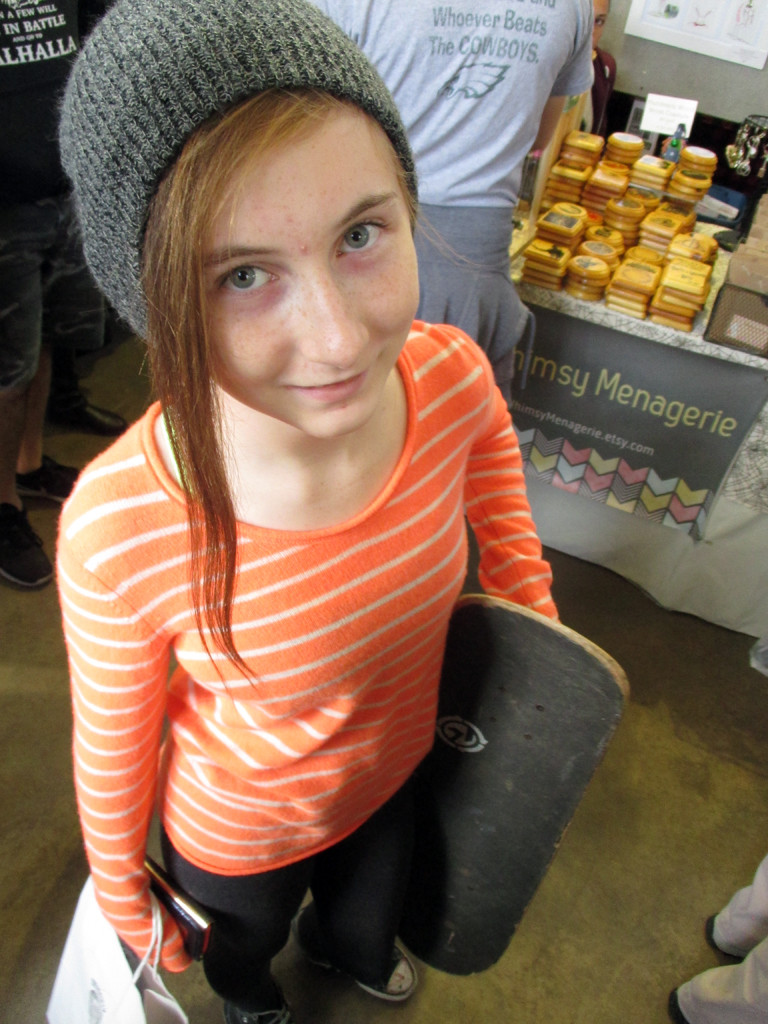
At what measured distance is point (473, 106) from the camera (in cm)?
140

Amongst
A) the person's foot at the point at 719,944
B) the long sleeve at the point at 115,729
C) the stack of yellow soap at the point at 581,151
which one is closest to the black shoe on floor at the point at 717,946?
the person's foot at the point at 719,944

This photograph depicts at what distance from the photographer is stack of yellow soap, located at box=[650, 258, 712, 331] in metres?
1.60

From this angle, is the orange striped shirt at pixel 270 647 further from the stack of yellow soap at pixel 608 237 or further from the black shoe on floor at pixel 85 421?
the black shoe on floor at pixel 85 421

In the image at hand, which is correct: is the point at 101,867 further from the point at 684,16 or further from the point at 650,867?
the point at 684,16

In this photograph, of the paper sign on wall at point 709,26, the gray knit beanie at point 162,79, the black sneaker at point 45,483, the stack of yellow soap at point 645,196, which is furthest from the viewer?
the black sneaker at point 45,483

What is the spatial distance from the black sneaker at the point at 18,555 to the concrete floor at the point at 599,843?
0.18 feet

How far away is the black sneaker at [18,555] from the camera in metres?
2.07

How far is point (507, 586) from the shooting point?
1017 millimetres

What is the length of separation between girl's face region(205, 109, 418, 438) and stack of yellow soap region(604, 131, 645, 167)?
1706 mm

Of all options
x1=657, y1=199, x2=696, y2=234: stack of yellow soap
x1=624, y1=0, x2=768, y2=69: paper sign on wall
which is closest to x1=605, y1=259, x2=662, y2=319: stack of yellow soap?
x1=657, y1=199, x2=696, y2=234: stack of yellow soap

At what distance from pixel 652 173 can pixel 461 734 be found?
162 centimetres

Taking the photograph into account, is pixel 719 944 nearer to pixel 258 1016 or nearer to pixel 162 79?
pixel 258 1016

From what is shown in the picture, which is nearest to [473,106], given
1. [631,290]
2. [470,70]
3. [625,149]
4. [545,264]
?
[470,70]

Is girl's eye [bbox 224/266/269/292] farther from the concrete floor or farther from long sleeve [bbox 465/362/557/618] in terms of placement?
the concrete floor
